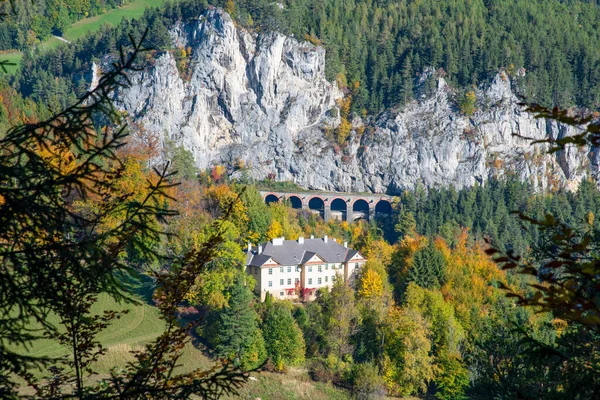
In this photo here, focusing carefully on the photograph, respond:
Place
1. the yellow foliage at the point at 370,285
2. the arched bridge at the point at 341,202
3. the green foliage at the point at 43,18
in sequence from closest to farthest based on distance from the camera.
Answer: the yellow foliage at the point at 370,285 < the arched bridge at the point at 341,202 < the green foliage at the point at 43,18

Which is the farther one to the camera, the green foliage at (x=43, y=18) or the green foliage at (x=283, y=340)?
the green foliage at (x=43, y=18)

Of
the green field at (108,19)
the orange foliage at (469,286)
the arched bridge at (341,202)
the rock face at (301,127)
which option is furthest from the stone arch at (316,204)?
the green field at (108,19)

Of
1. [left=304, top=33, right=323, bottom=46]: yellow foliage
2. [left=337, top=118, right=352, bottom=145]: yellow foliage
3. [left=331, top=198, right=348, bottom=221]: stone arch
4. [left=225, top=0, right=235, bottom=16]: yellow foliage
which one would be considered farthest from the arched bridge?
[left=225, top=0, right=235, bottom=16]: yellow foliage

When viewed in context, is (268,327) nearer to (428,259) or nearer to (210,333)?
(210,333)

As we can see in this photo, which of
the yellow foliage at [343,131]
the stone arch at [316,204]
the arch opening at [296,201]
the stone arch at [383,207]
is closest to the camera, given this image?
the arch opening at [296,201]

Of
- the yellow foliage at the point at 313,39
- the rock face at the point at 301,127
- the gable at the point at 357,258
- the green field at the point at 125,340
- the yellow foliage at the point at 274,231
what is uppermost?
the yellow foliage at the point at 313,39

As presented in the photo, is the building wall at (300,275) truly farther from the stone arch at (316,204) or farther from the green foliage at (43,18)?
the green foliage at (43,18)

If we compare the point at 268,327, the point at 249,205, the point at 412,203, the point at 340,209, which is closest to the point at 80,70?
the point at 340,209

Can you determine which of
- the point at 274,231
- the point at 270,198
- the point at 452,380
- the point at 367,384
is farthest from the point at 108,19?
the point at 452,380

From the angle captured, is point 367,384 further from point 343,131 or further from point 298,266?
point 343,131
